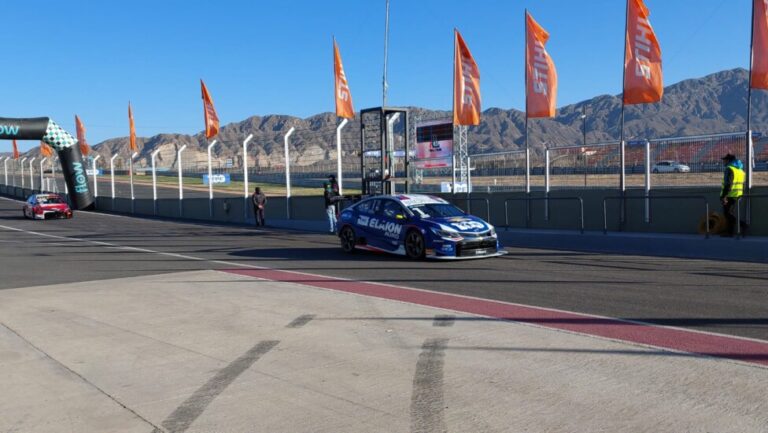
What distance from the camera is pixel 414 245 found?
48.5 ft

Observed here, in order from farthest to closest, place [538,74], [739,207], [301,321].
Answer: [538,74]
[739,207]
[301,321]

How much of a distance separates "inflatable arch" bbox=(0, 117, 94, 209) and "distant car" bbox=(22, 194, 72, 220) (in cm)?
653

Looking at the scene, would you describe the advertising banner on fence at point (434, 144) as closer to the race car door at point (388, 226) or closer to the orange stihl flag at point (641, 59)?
the orange stihl flag at point (641, 59)

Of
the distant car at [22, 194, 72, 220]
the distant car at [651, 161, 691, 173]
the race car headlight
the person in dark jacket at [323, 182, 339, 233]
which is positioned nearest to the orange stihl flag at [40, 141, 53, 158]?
the distant car at [22, 194, 72, 220]

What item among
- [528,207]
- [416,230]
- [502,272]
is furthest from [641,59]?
[502,272]

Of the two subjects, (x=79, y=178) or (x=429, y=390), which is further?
(x=79, y=178)

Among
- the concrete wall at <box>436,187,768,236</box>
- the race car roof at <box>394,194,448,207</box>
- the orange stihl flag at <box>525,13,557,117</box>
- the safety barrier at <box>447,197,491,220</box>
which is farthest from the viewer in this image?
the safety barrier at <box>447,197,491,220</box>

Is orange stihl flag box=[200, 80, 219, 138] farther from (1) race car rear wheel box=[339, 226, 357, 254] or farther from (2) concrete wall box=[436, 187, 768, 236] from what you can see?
(1) race car rear wheel box=[339, 226, 357, 254]

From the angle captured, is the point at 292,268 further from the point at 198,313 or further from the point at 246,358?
the point at 246,358

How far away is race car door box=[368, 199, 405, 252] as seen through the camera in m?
15.2

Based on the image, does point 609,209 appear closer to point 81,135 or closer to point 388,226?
point 388,226

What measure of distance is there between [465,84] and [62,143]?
101 feet

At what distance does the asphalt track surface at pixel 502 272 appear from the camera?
28.4 ft

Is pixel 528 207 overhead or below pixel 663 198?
A: below
